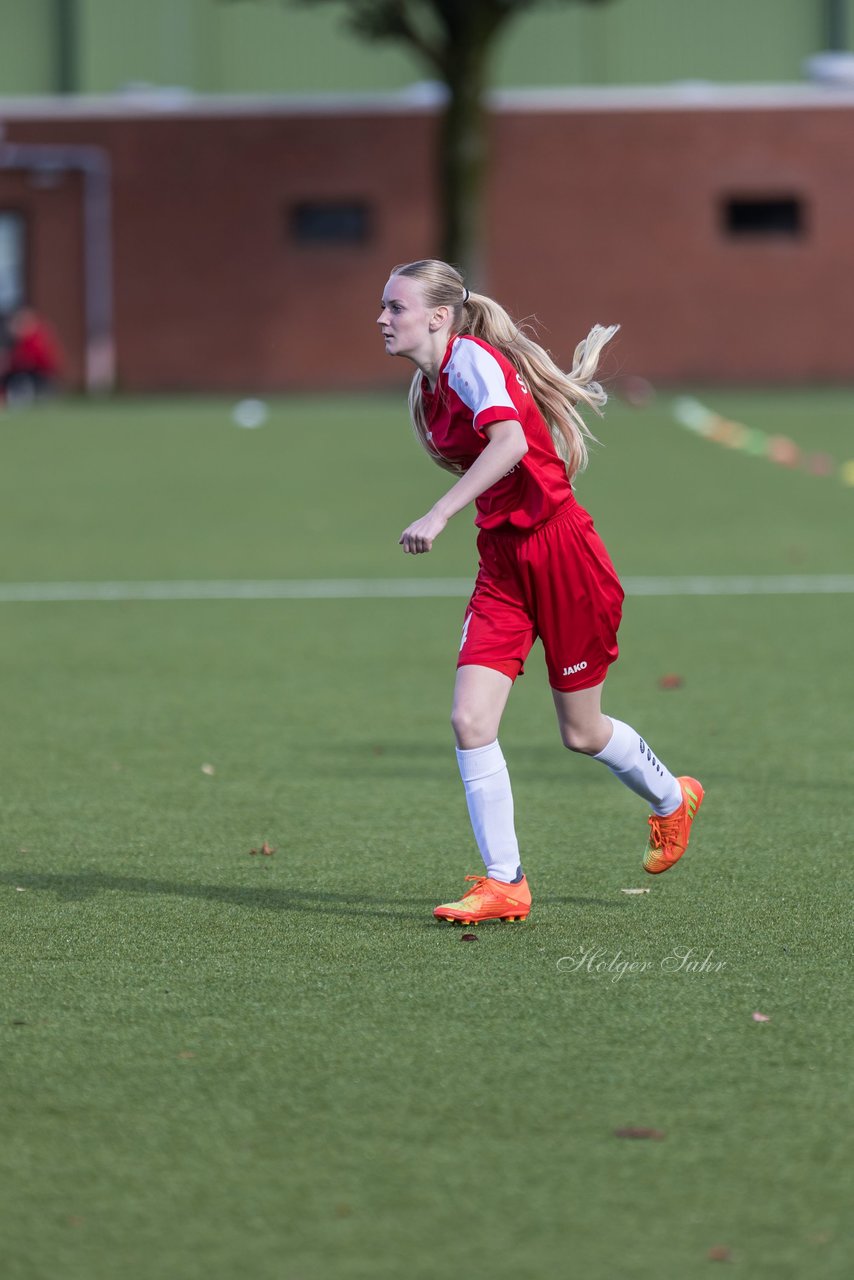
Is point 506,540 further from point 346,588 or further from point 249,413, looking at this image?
point 249,413

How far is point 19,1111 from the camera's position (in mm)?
4059

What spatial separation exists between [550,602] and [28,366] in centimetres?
3220

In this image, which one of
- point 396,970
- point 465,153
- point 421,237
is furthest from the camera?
point 421,237

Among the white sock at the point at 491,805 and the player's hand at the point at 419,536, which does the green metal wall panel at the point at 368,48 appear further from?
the player's hand at the point at 419,536

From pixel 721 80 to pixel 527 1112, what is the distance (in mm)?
43179

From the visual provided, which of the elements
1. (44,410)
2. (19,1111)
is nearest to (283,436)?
(44,410)

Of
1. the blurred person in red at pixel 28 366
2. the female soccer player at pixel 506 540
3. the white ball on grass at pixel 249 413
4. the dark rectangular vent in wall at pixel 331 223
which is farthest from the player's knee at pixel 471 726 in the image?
the dark rectangular vent in wall at pixel 331 223

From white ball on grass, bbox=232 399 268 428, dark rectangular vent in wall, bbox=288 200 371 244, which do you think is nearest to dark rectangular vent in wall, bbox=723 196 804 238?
dark rectangular vent in wall, bbox=288 200 371 244

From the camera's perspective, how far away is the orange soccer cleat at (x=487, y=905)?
5457mm

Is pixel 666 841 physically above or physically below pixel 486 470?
below

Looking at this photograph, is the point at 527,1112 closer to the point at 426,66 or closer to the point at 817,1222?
the point at 817,1222

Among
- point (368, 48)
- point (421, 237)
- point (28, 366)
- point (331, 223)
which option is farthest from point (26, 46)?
point (28, 366)

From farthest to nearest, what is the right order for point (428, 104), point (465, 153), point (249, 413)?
point (428, 104) → point (465, 153) → point (249, 413)

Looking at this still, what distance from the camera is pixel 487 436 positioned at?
17.5ft
